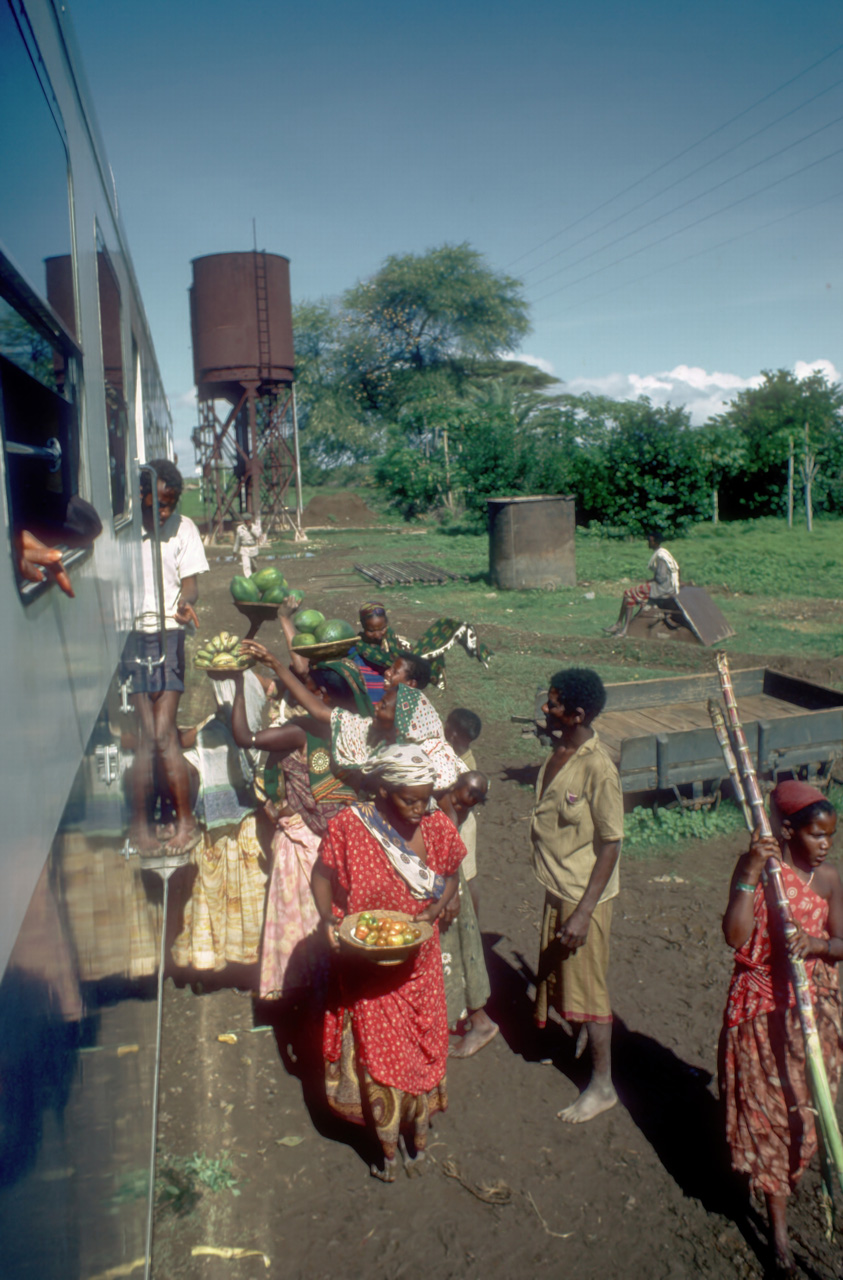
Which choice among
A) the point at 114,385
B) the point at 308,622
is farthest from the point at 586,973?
the point at 114,385

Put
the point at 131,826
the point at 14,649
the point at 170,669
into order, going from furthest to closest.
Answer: the point at 170,669 → the point at 131,826 → the point at 14,649

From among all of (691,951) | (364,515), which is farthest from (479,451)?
(691,951)

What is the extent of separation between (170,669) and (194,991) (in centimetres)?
182

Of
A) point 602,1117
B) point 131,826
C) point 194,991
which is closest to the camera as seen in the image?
point 131,826

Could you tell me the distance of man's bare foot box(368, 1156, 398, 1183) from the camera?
353 cm

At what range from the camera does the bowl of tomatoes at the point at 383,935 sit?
10.8 ft

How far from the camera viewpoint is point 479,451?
26906mm

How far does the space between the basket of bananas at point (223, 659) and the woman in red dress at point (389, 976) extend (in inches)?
47.0

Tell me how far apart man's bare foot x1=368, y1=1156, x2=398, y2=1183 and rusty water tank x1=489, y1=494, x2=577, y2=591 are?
15053mm

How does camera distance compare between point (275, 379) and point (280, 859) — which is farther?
point (275, 379)

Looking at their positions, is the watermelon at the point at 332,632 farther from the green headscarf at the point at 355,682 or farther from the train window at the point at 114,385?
the train window at the point at 114,385

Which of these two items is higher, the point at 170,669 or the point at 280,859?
the point at 170,669

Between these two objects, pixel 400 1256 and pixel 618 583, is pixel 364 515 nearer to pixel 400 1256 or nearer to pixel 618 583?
pixel 618 583

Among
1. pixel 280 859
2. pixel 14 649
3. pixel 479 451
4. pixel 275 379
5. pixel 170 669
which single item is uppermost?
Answer: pixel 275 379
